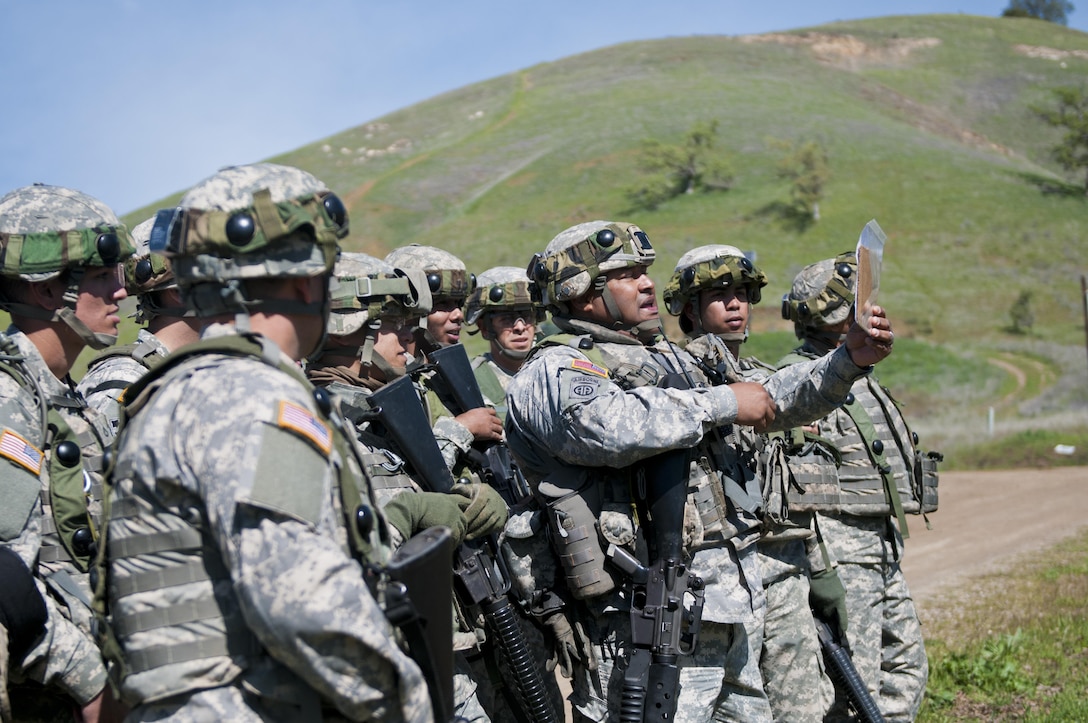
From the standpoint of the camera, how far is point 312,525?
2107mm

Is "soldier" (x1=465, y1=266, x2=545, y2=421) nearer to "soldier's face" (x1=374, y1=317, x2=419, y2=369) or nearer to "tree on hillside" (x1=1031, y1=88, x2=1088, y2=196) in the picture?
"soldier's face" (x1=374, y1=317, x2=419, y2=369)

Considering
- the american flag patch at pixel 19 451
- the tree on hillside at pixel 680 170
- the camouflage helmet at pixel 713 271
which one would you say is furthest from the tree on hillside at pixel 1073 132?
the american flag patch at pixel 19 451

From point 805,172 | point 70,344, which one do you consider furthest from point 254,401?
point 805,172

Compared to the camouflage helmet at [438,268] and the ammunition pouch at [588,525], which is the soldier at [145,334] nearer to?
the camouflage helmet at [438,268]

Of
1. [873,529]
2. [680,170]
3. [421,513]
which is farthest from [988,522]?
[680,170]

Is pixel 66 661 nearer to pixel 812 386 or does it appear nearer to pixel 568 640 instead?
pixel 568 640

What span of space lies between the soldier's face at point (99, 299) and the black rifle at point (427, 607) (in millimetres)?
1683

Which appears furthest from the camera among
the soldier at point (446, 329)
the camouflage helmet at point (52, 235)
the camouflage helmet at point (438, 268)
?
the camouflage helmet at point (438, 268)

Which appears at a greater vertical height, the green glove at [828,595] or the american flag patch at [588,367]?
the american flag patch at [588,367]

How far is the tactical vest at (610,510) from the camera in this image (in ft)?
13.4

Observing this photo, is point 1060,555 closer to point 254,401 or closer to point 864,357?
point 864,357

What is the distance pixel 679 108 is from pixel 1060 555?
57785 millimetres

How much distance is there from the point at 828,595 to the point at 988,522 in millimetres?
8831

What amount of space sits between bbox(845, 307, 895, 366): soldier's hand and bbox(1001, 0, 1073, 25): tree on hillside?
128610 mm
